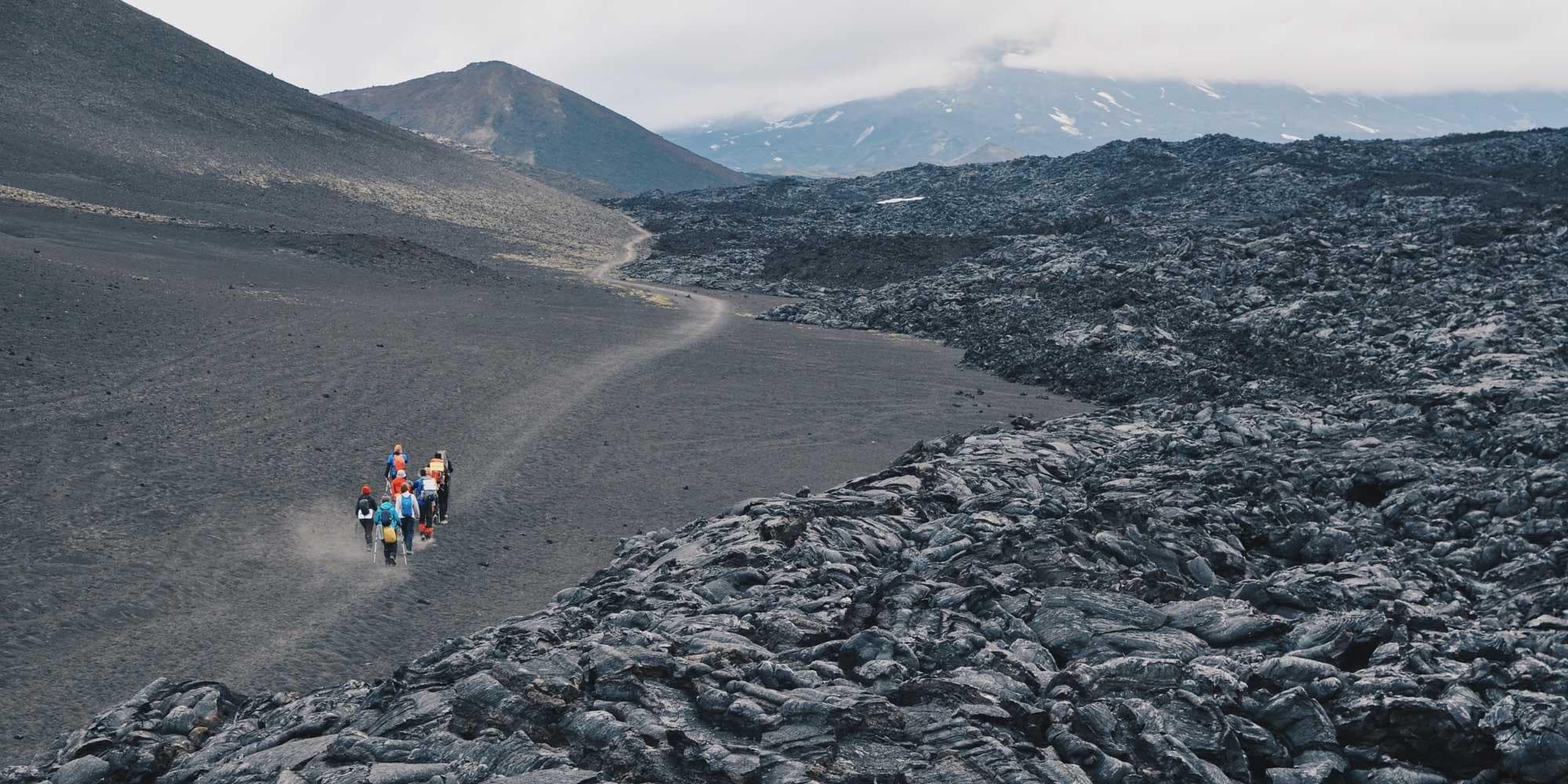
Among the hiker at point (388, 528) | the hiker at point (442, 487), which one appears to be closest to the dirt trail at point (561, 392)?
the hiker at point (442, 487)

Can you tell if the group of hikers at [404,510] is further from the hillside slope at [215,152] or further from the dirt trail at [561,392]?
the hillside slope at [215,152]

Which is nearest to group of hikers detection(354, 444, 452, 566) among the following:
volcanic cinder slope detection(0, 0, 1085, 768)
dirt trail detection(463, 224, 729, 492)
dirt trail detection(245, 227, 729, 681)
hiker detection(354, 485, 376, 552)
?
hiker detection(354, 485, 376, 552)

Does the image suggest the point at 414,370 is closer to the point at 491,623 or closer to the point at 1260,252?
the point at 491,623

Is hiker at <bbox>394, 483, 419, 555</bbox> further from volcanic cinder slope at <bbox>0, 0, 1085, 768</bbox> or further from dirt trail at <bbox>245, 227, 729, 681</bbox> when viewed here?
volcanic cinder slope at <bbox>0, 0, 1085, 768</bbox>

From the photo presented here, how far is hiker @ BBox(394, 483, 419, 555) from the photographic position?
68.7ft

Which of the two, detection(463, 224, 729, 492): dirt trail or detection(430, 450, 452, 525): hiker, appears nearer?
detection(430, 450, 452, 525): hiker

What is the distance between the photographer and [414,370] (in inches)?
1486

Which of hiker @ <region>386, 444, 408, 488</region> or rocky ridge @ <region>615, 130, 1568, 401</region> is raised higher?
rocky ridge @ <region>615, 130, 1568, 401</region>

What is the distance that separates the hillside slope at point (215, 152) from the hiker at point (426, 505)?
52.5 m

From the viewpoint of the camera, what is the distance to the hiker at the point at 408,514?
2094 cm

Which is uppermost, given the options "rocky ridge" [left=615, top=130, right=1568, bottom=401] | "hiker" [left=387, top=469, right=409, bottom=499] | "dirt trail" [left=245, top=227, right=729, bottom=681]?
"rocky ridge" [left=615, top=130, right=1568, bottom=401]

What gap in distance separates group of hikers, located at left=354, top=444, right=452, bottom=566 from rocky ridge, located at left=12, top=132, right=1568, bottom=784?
4.07 meters

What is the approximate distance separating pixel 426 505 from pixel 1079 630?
46.3 feet

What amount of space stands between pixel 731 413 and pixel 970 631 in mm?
22220
